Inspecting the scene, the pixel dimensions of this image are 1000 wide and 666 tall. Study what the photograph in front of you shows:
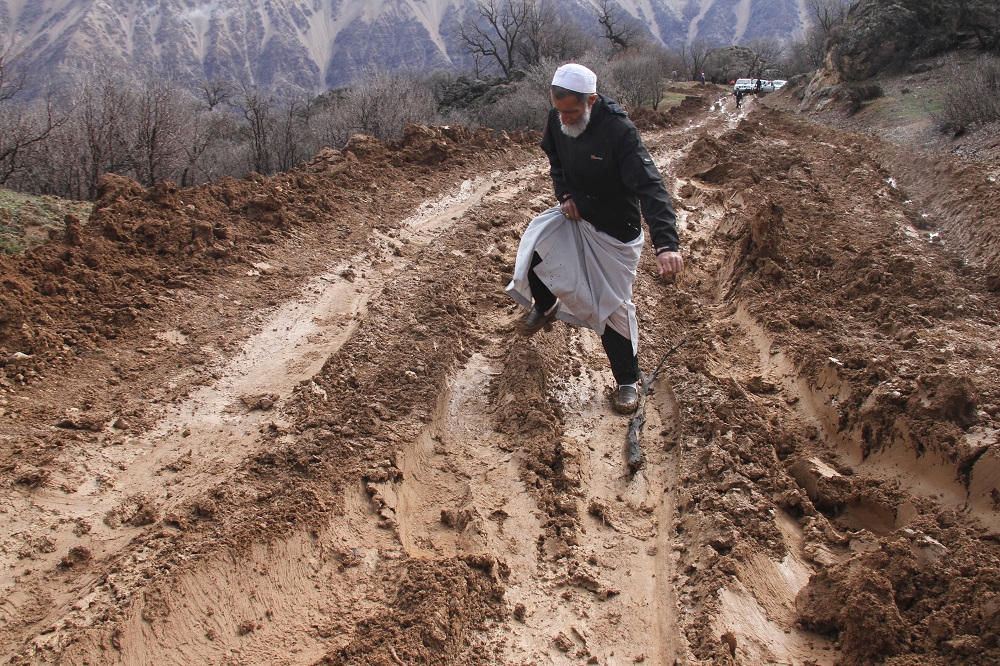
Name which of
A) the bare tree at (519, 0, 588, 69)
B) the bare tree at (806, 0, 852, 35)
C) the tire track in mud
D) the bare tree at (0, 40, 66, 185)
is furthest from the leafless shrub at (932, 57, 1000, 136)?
the bare tree at (519, 0, 588, 69)

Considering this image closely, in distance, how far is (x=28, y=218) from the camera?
5488mm

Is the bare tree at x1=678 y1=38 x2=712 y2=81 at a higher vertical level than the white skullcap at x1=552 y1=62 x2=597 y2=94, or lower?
lower

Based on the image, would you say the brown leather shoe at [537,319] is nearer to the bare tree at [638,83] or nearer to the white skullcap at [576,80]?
the white skullcap at [576,80]

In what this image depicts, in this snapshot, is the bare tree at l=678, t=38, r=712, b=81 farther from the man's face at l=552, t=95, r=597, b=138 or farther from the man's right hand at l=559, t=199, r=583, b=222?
the man's face at l=552, t=95, r=597, b=138

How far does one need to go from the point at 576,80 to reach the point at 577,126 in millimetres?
255

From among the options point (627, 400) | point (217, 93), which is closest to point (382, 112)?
point (627, 400)

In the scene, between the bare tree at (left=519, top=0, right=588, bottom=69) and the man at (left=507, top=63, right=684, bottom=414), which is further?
the bare tree at (left=519, top=0, right=588, bottom=69)

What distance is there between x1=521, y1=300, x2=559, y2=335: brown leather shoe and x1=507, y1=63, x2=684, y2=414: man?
32 cm

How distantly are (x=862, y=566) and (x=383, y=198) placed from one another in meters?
5.83

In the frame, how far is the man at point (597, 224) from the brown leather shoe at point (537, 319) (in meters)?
0.32

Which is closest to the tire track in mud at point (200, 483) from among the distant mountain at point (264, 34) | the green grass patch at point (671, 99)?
the green grass patch at point (671, 99)

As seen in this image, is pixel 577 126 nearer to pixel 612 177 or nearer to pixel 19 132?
pixel 612 177

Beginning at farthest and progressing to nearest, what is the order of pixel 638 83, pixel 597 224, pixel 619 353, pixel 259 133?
pixel 638 83 → pixel 259 133 → pixel 619 353 → pixel 597 224

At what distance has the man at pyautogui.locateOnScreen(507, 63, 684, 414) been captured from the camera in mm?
3479
